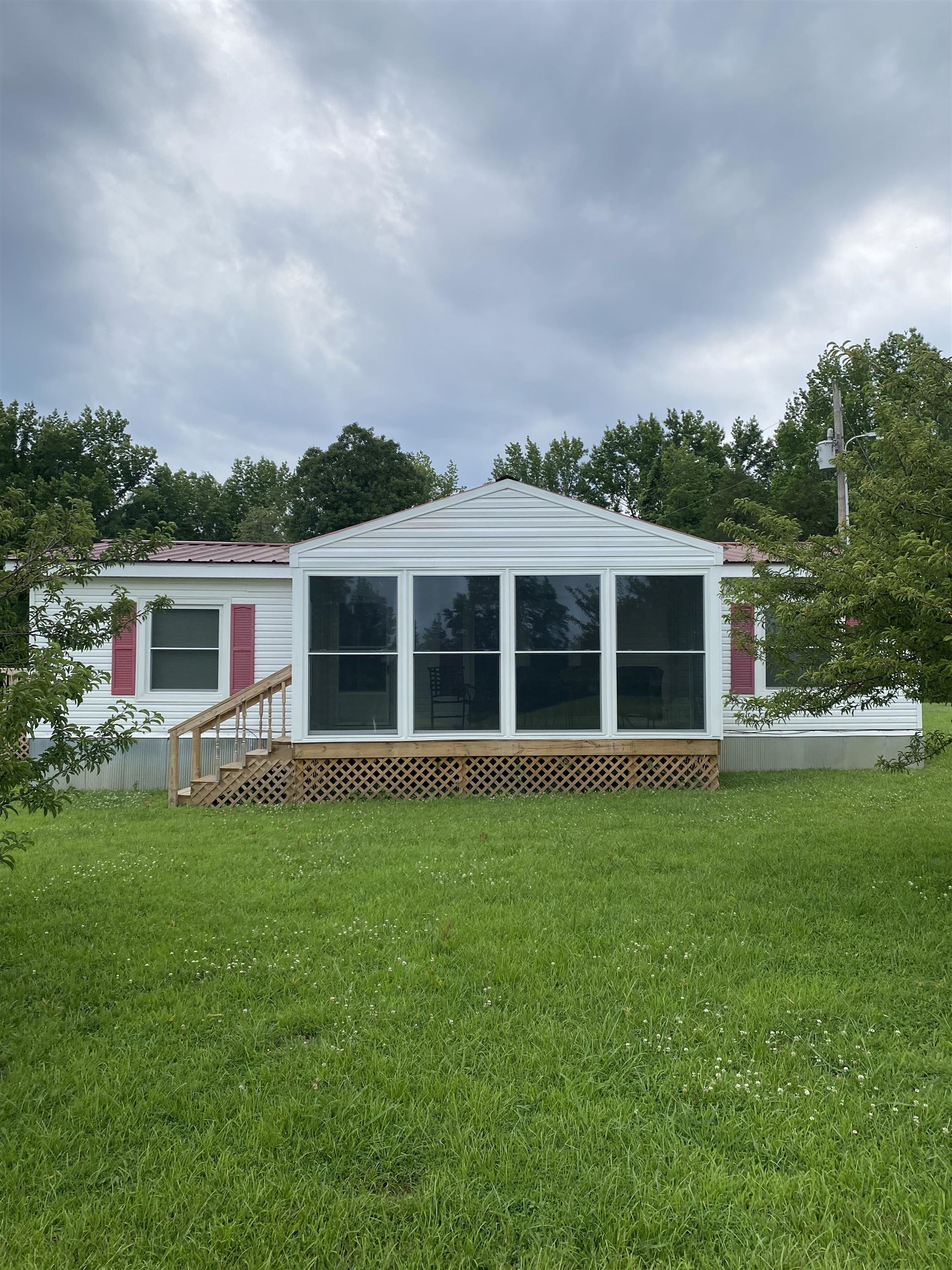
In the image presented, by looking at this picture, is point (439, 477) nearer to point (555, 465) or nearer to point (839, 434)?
point (555, 465)

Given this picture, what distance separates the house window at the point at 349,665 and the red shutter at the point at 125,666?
3442 millimetres

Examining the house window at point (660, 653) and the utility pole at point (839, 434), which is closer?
the house window at point (660, 653)

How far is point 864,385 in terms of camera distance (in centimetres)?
541

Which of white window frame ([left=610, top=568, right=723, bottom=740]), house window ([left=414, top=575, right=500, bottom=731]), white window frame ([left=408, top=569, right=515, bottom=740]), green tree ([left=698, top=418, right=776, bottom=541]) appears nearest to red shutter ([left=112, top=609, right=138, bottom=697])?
white window frame ([left=408, top=569, right=515, bottom=740])

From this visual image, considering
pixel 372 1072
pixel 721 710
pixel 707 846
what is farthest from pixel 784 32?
pixel 372 1072

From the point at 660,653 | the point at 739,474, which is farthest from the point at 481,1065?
the point at 739,474

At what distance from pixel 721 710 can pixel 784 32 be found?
8.85 metres

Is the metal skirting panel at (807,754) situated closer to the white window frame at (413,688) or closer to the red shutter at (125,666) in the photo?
the white window frame at (413,688)

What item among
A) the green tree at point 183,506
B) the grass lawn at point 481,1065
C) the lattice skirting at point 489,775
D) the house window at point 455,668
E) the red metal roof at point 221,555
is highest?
the green tree at point 183,506

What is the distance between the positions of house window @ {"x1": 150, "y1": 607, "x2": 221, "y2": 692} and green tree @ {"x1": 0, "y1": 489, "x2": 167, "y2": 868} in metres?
6.36

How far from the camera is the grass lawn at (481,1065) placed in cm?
210

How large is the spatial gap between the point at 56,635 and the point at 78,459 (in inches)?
1278

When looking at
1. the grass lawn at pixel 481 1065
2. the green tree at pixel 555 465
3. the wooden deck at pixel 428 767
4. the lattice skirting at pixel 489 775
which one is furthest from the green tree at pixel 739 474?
the grass lawn at pixel 481 1065

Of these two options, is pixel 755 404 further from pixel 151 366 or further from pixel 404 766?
pixel 404 766
